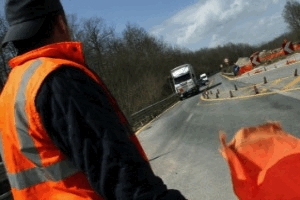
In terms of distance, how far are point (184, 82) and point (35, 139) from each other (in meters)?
47.5

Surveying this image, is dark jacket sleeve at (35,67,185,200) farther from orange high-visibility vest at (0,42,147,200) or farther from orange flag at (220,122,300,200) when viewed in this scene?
orange flag at (220,122,300,200)

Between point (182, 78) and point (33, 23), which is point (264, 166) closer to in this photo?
point (33, 23)

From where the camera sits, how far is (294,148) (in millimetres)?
2268

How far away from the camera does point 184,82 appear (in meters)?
48.8

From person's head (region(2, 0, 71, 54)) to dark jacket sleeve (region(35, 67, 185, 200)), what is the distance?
27 cm

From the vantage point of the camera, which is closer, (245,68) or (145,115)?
(145,115)

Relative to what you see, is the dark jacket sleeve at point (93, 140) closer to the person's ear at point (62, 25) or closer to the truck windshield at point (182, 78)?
the person's ear at point (62, 25)

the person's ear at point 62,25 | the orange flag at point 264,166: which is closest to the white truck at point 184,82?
the orange flag at point 264,166

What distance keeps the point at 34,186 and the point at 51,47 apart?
488mm

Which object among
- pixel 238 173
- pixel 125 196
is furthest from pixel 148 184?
pixel 238 173

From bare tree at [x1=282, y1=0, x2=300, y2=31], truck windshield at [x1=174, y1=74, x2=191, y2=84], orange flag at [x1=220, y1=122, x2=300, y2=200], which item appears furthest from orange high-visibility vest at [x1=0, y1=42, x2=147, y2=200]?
bare tree at [x1=282, y1=0, x2=300, y2=31]

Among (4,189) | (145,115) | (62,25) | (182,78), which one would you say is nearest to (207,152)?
(4,189)

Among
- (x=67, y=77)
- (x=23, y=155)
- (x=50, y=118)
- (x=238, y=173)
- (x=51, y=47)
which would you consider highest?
(x=51, y=47)

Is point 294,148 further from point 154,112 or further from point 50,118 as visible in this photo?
point 154,112
